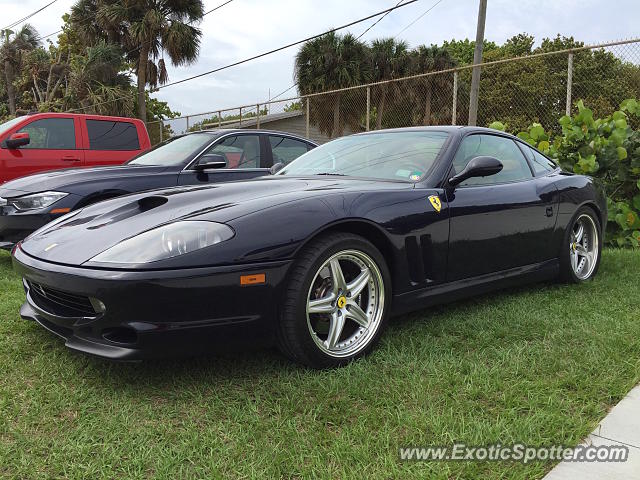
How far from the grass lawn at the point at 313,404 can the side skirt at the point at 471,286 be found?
0.64 ft

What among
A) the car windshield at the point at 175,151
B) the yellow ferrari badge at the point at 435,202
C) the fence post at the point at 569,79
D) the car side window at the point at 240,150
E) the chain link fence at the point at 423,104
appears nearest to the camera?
the yellow ferrari badge at the point at 435,202

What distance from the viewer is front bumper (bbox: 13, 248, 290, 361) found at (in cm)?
217

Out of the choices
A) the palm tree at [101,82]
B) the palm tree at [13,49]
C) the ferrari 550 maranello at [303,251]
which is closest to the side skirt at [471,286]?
the ferrari 550 maranello at [303,251]

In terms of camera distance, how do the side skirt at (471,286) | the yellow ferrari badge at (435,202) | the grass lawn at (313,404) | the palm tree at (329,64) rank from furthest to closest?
1. the palm tree at (329,64)
2. the yellow ferrari badge at (435,202)
3. the side skirt at (471,286)
4. the grass lawn at (313,404)

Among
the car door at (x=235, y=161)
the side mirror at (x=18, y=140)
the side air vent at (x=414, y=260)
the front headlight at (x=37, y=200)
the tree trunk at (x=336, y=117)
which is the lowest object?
the side air vent at (x=414, y=260)

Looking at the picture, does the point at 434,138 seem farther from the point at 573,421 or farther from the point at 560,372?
the point at 573,421

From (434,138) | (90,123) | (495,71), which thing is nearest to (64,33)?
(495,71)

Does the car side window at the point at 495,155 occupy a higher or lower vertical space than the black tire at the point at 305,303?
higher

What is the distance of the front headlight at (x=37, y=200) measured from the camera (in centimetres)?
454

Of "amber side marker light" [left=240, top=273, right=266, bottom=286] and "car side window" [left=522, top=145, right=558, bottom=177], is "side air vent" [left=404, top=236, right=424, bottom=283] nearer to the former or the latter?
"amber side marker light" [left=240, top=273, right=266, bottom=286]

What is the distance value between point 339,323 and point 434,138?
1.50m

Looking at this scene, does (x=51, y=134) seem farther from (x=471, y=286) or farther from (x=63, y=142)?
(x=471, y=286)

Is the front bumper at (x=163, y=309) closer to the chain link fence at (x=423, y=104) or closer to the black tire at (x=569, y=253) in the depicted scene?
the black tire at (x=569, y=253)

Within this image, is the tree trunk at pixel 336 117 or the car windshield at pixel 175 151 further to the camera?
the tree trunk at pixel 336 117
